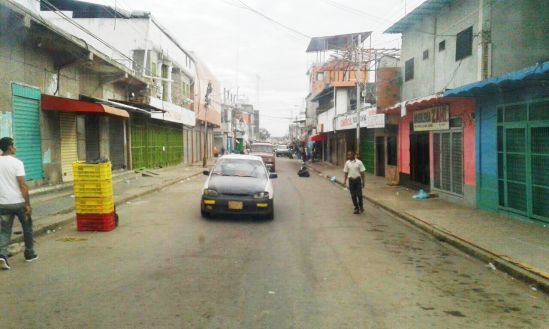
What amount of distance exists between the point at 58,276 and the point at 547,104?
10081 mm

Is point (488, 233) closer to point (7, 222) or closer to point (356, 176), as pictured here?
point (356, 176)

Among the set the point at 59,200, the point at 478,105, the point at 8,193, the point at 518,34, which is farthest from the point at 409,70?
the point at 8,193

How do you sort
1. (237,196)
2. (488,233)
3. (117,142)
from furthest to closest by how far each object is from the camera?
(117,142), (237,196), (488,233)

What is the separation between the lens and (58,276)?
21.4 ft

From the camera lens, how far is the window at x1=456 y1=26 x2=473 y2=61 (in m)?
14.8

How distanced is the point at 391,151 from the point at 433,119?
27.1 feet

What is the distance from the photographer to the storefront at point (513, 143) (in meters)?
10.9

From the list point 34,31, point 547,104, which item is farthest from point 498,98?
point 34,31

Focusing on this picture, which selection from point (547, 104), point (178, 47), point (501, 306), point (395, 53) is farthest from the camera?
A: point (178, 47)

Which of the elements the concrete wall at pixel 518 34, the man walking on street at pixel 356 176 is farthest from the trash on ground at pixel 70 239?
the concrete wall at pixel 518 34

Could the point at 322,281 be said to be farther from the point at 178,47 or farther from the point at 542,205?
the point at 178,47

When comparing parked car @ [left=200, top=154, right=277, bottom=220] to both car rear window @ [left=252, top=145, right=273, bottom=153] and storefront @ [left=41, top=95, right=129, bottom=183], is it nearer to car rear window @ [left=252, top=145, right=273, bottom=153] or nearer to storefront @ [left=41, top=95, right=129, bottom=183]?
storefront @ [left=41, top=95, right=129, bottom=183]

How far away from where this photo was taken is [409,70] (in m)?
20.6

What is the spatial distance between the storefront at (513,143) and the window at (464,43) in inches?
72.8
